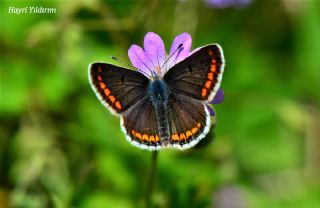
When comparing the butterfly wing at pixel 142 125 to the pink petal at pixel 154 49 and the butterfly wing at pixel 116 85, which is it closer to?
the butterfly wing at pixel 116 85

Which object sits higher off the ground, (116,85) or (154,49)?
(154,49)

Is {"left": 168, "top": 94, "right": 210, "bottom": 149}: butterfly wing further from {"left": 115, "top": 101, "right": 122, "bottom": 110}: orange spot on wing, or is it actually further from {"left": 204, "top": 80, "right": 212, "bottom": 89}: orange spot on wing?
{"left": 115, "top": 101, "right": 122, "bottom": 110}: orange spot on wing

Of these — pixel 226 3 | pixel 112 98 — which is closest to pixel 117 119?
pixel 226 3

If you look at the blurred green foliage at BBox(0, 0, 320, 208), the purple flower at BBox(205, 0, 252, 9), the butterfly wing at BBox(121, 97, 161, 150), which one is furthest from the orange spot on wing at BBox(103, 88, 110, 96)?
the purple flower at BBox(205, 0, 252, 9)

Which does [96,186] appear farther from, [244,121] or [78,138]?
[244,121]

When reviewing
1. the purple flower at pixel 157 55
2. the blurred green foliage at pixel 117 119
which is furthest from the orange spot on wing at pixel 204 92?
the blurred green foliage at pixel 117 119

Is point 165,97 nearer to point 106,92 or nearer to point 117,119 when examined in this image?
point 106,92

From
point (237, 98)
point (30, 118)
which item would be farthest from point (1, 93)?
point (237, 98)
